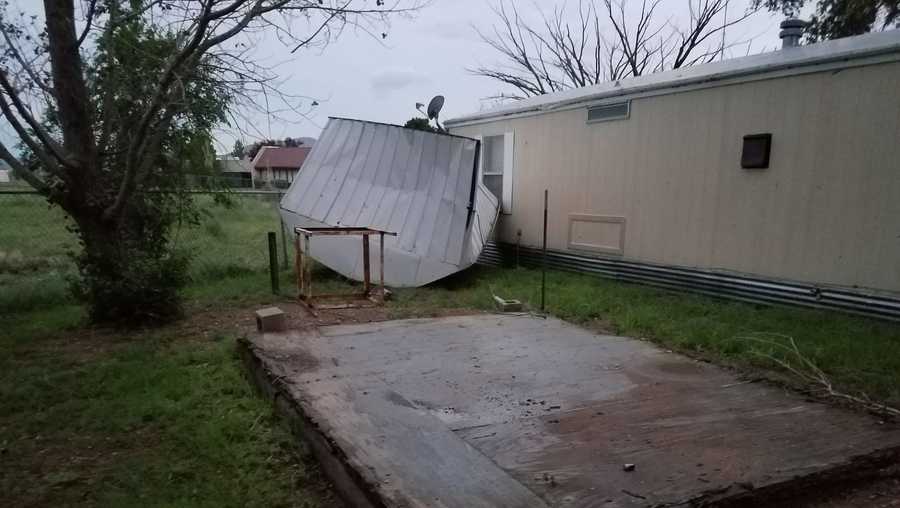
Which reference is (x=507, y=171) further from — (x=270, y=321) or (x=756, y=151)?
(x=270, y=321)

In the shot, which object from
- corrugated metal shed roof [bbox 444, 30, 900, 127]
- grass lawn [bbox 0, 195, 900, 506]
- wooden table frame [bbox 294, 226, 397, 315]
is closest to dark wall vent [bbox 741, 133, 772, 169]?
corrugated metal shed roof [bbox 444, 30, 900, 127]

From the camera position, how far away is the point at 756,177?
5.30 meters

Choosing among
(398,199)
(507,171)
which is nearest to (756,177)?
(507,171)

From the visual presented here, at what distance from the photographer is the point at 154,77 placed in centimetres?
485

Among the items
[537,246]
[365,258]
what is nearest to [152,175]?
[365,258]

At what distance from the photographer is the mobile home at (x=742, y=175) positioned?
4.54 m

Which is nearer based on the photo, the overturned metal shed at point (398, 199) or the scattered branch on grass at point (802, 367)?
the scattered branch on grass at point (802, 367)

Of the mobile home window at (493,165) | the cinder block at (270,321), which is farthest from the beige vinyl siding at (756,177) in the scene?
the cinder block at (270,321)

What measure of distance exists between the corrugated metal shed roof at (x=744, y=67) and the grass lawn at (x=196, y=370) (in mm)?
2268

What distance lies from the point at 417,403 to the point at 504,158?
613cm

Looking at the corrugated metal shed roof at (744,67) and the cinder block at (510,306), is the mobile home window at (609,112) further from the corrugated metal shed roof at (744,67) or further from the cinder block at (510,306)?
the cinder block at (510,306)

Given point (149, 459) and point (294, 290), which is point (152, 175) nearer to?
point (294, 290)

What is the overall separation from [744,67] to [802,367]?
3.27m

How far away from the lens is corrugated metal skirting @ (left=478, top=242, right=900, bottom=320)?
181 inches
